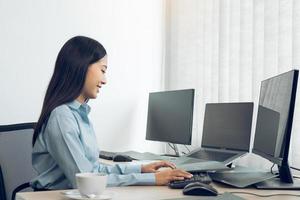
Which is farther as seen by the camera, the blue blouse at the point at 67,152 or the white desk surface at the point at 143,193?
the blue blouse at the point at 67,152

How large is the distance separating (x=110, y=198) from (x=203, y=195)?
0.28 metres

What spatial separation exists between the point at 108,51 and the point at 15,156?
3.60 feet

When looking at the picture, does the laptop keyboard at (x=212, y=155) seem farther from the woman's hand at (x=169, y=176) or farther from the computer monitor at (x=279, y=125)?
the woman's hand at (x=169, y=176)

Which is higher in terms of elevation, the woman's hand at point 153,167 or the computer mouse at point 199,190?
the computer mouse at point 199,190

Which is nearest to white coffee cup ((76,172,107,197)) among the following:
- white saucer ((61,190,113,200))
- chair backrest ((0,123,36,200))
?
white saucer ((61,190,113,200))

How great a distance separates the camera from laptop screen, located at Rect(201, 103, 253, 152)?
6.43 ft

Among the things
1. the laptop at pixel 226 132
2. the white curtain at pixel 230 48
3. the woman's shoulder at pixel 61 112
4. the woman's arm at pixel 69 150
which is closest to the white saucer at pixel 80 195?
the woman's arm at pixel 69 150

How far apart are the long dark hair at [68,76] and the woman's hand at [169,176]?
43 centimetres

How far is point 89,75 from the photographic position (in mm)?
1587

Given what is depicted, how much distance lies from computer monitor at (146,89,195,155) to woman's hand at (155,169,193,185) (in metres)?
0.89

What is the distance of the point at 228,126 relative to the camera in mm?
2082

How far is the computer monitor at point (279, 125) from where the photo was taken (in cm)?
141

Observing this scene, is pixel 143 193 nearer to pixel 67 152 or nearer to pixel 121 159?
pixel 67 152

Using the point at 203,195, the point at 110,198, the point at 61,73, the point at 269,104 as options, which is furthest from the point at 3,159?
the point at 269,104
